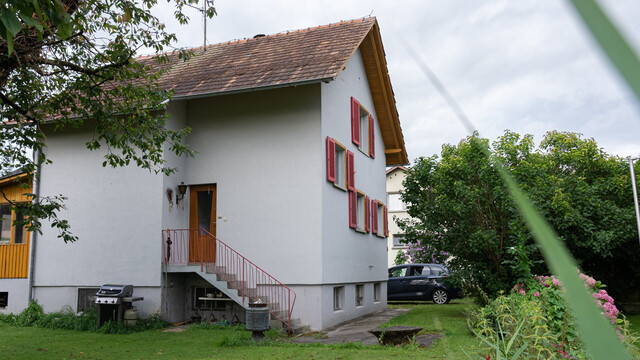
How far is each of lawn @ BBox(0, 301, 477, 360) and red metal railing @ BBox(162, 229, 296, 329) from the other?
111cm

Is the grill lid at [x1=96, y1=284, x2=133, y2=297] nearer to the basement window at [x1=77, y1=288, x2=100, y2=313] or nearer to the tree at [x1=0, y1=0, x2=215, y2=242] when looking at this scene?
the basement window at [x1=77, y1=288, x2=100, y2=313]

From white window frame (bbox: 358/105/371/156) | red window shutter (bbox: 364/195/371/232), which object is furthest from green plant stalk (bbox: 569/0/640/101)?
white window frame (bbox: 358/105/371/156)

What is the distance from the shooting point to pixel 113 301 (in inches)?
458

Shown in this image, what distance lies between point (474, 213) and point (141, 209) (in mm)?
7638

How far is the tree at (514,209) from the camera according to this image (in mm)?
11898

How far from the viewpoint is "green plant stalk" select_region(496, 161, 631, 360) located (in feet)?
Answer: 0.73

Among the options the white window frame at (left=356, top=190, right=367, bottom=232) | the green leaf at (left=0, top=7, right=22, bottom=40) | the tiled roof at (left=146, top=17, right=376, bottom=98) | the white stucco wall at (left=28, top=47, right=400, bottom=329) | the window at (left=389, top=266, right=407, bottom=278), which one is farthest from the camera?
the window at (left=389, top=266, right=407, bottom=278)

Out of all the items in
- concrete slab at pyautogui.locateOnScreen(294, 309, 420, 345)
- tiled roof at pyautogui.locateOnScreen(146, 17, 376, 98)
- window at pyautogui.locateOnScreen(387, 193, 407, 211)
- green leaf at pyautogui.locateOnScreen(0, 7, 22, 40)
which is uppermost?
tiled roof at pyautogui.locateOnScreen(146, 17, 376, 98)

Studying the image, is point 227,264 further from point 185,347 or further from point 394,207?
point 394,207

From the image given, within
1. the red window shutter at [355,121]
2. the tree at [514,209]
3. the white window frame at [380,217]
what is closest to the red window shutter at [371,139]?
the red window shutter at [355,121]

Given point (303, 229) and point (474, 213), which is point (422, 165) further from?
point (303, 229)

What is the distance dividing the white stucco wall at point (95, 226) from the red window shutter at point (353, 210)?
500 cm

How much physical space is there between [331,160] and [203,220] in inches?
139

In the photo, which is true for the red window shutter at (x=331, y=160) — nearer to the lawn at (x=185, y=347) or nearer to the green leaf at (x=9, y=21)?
the lawn at (x=185, y=347)
